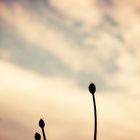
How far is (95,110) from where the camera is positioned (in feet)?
20.2

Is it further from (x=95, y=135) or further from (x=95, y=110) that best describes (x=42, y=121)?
(x=95, y=135)

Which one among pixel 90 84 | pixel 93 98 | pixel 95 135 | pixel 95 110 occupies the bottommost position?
pixel 95 135

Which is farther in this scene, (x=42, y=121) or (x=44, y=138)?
(x=42, y=121)

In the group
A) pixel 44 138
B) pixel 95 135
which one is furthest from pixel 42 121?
pixel 95 135

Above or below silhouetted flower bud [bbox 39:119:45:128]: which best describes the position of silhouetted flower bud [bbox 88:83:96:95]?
above

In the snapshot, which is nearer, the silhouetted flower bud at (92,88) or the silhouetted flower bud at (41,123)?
the silhouetted flower bud at (41,123)

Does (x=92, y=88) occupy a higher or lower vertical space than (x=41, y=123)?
higher

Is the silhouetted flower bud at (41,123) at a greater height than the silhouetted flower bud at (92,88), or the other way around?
the silhouetted flower bud at (92,88)

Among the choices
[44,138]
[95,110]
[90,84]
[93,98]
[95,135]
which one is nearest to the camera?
[95,135]

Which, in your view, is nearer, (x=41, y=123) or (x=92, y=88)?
(x=41, y=123)

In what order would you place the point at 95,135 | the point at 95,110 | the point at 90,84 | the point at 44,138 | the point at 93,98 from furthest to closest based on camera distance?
the point at 90,84
the point at 93,98
the point at 95,110
the point at 44,138
the point at 95,135

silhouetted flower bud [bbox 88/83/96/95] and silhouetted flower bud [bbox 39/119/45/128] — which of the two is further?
silhouetted flower bud [bbox 88/83/96/95]

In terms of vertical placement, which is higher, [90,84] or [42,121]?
[90,84]

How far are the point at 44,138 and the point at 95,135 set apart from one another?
993mm
